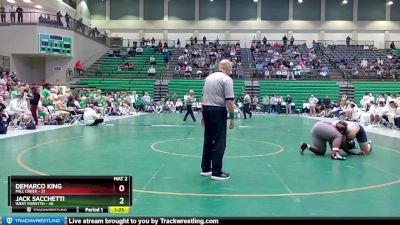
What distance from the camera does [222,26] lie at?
158ft

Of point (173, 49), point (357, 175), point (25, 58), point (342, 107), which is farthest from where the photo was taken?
point (173, 49)

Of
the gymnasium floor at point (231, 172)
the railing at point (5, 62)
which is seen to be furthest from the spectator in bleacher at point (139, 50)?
the gymnasium floor at point (231, 172)

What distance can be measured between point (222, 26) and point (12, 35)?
78.7ft

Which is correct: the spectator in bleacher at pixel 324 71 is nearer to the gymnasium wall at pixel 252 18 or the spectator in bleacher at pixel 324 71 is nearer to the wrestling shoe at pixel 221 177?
the gymnasium wall at pixel 252 18

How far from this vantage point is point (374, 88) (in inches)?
1298

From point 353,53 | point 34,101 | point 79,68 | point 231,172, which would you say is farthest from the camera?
point 353,53

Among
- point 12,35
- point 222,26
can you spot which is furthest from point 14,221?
point 222,26

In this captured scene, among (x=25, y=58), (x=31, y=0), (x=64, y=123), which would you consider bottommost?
(x=64, y=123)

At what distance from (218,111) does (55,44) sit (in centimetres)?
2922

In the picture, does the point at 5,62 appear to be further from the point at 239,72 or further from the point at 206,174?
the point at 206,174

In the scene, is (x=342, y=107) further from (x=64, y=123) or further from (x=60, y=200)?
(x=60, y=200)

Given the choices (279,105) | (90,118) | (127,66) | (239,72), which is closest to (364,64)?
(239,72)
